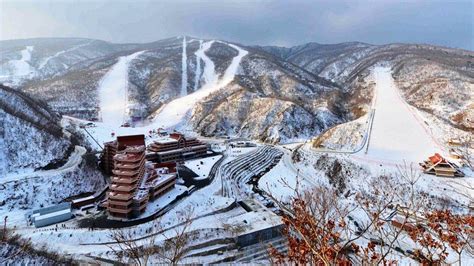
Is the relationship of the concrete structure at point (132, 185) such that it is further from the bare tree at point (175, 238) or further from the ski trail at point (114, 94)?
the ski trail at point (114, 94)

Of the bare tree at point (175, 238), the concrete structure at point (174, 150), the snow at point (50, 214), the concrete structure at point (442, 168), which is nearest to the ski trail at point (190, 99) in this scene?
the concrete structure at point (174, 150)

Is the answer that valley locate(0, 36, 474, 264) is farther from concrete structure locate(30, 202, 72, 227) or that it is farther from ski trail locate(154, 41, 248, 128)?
ski trail locate(154, 41, 248, 128)

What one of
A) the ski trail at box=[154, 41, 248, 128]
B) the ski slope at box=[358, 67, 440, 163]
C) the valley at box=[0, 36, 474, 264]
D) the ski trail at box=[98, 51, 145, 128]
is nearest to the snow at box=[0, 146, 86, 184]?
the valley at box=[0, 36, 474, 264]

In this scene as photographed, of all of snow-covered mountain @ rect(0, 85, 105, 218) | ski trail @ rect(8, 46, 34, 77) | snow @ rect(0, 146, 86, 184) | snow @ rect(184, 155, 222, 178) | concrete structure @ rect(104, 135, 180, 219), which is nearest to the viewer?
concrete structure @ rect(104, 135, 180, 219)

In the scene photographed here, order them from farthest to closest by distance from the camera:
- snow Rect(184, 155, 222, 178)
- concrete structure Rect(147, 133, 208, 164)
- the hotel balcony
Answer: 1. concrete structure Rect(147, 133, 208, 164)
2. snow Rect(184, 155, 222, 178)
3. the hotel balcony

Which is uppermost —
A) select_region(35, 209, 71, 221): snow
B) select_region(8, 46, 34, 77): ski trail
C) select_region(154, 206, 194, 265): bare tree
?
select_region(8, 46, 34, 77): ski trail

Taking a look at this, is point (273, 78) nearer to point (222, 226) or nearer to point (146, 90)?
point (146, 90)
